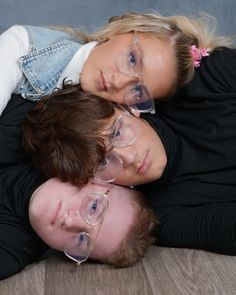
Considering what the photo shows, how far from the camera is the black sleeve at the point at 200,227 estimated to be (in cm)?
115

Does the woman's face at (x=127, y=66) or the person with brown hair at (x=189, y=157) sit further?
the woman's face at (x=127, y=66)

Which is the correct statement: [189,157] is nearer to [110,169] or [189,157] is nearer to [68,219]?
[110,169]

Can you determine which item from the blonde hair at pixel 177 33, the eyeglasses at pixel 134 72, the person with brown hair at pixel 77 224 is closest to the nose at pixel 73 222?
the person with brown hair at pixel 77 224

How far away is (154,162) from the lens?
1273 mm

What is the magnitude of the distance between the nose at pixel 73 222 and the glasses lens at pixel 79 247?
0.02 meters

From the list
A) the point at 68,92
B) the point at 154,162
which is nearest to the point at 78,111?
the point at 68,92

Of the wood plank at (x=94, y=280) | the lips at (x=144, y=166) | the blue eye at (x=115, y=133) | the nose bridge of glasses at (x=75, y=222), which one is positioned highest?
the blue eye at (x=115, y=133)

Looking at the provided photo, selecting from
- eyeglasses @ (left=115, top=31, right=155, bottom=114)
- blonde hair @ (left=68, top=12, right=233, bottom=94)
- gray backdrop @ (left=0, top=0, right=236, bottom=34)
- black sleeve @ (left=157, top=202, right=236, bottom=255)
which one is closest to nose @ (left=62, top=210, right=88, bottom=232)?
black sleeve @ (left=157, top=202, right=236, bottom=255)

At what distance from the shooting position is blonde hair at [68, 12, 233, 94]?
145 centimetres

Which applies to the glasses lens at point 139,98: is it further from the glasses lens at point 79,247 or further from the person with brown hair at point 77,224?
the glasses lens at point 79,247

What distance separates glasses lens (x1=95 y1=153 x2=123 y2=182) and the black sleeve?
0.59 ft

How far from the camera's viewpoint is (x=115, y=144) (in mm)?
1228

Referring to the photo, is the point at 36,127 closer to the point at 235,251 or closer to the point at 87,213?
the point at 87,213

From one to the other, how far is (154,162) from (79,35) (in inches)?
21.1
